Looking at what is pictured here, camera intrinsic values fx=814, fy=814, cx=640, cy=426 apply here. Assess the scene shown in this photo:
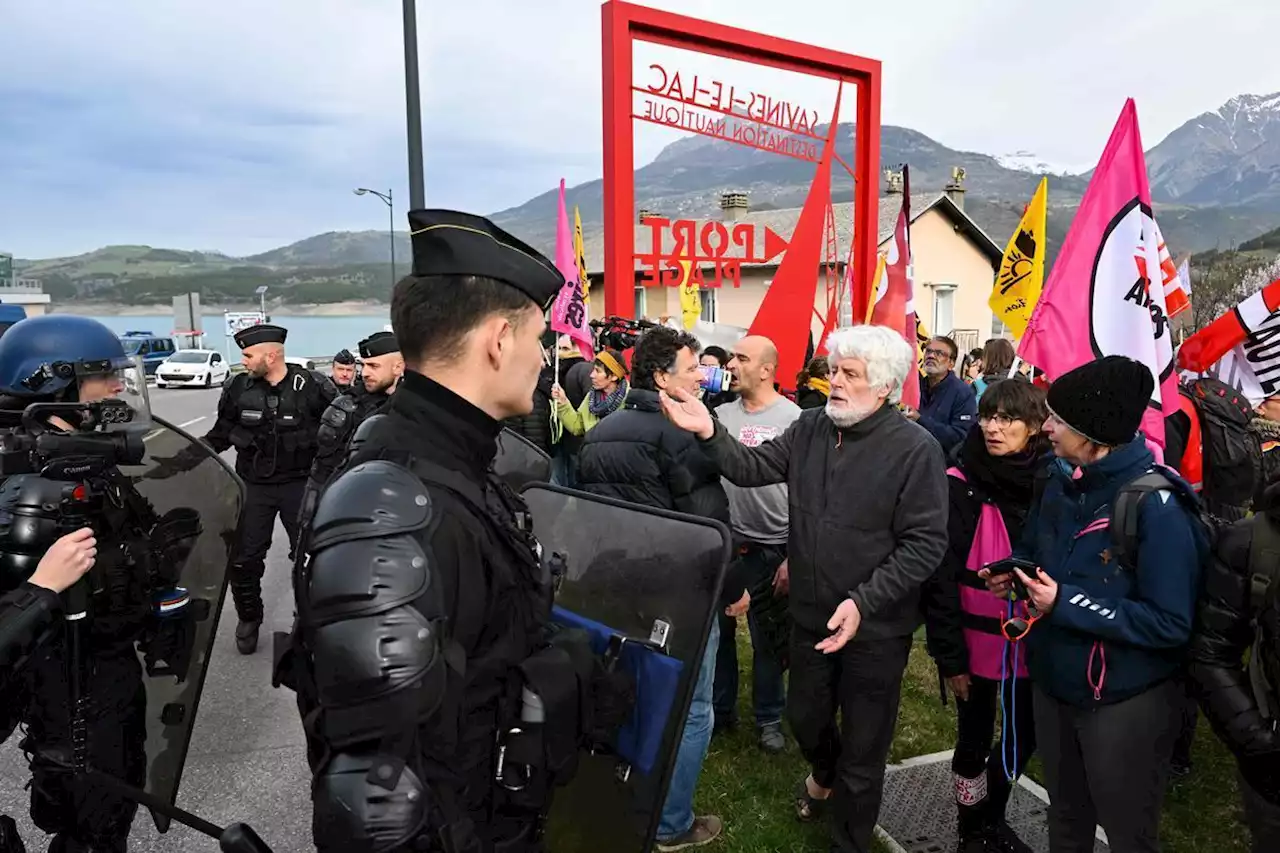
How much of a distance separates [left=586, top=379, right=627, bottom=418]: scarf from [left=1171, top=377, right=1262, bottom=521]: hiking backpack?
3288 mm

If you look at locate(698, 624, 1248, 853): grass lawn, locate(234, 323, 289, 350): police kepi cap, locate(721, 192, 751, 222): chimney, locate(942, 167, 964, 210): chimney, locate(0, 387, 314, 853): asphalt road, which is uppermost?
locate(942, 167, 964, 210): chimney

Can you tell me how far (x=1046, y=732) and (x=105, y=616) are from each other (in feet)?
9.90

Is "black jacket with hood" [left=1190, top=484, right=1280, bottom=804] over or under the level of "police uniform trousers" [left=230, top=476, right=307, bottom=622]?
over

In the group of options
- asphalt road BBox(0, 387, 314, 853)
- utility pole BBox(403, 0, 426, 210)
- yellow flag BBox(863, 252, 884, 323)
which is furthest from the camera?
utility pole BBox(403, 0, 426, 210)

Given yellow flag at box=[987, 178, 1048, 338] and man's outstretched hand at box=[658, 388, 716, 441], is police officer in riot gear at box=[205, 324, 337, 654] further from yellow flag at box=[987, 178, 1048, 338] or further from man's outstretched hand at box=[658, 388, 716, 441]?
yellow flag at box=[987, 178, 1048, 338]

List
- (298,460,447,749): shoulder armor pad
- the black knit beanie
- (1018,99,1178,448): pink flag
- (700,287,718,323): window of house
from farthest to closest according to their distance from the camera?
(700,287,718,323): window of house
(1018,99,1178,448): pink flag
the black knit beanie
(298,460,447,749): shoulder armor pad

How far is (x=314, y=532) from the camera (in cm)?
Result: 129

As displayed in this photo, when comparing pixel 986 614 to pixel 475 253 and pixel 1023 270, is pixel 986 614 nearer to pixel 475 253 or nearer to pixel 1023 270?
pixel 475 253

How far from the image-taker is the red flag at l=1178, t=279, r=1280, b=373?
13.4 feet

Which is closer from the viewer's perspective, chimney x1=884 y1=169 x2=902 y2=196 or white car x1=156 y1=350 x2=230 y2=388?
white car x1=156 y1=350 x2=230 y2=388

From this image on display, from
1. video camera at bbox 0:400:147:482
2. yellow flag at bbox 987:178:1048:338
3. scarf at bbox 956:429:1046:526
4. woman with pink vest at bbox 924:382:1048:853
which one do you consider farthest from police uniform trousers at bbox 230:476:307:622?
yellow flag at bbox 987:178:1048:338

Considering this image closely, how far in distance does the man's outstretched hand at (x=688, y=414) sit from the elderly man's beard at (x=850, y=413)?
0.47 m

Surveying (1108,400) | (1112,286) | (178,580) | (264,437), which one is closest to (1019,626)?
(1108,400)

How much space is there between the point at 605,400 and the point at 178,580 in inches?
128
